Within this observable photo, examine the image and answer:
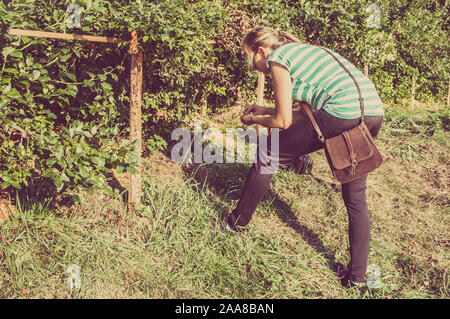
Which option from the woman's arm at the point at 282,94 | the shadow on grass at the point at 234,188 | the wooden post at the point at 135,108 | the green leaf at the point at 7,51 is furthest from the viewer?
the shadow on grass at the point at 234,188

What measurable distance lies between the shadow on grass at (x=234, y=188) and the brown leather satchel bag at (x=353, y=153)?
0.80 metres

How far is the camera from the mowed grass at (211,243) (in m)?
2.66

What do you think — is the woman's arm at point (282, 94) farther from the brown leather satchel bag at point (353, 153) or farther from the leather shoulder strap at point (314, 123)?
the brown leather satchel bag at point (353, 153)

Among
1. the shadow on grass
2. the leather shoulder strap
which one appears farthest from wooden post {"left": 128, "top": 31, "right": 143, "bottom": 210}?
the leather shoulder strap

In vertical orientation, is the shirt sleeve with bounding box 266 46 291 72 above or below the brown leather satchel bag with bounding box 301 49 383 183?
above

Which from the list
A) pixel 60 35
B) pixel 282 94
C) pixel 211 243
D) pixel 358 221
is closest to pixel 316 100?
pixel 282 94

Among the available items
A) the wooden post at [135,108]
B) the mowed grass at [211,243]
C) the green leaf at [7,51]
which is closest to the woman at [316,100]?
the mowed grass at [211,243]

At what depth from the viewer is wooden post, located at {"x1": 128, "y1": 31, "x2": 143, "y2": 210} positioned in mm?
3035

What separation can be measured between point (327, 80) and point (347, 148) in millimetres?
418

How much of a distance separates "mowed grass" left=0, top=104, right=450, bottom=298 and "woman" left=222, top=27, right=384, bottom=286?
454 mm

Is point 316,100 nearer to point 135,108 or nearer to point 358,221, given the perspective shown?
point 358,221

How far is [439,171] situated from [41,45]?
4.03m

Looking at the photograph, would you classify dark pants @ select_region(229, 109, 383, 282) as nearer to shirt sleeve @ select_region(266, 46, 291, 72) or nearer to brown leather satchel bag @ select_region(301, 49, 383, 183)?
brown leather satchel bag @ select_region(301, 49, 383, 183)

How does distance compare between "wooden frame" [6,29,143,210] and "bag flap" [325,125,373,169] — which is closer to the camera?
"bag flap" [325,125,373,169]
